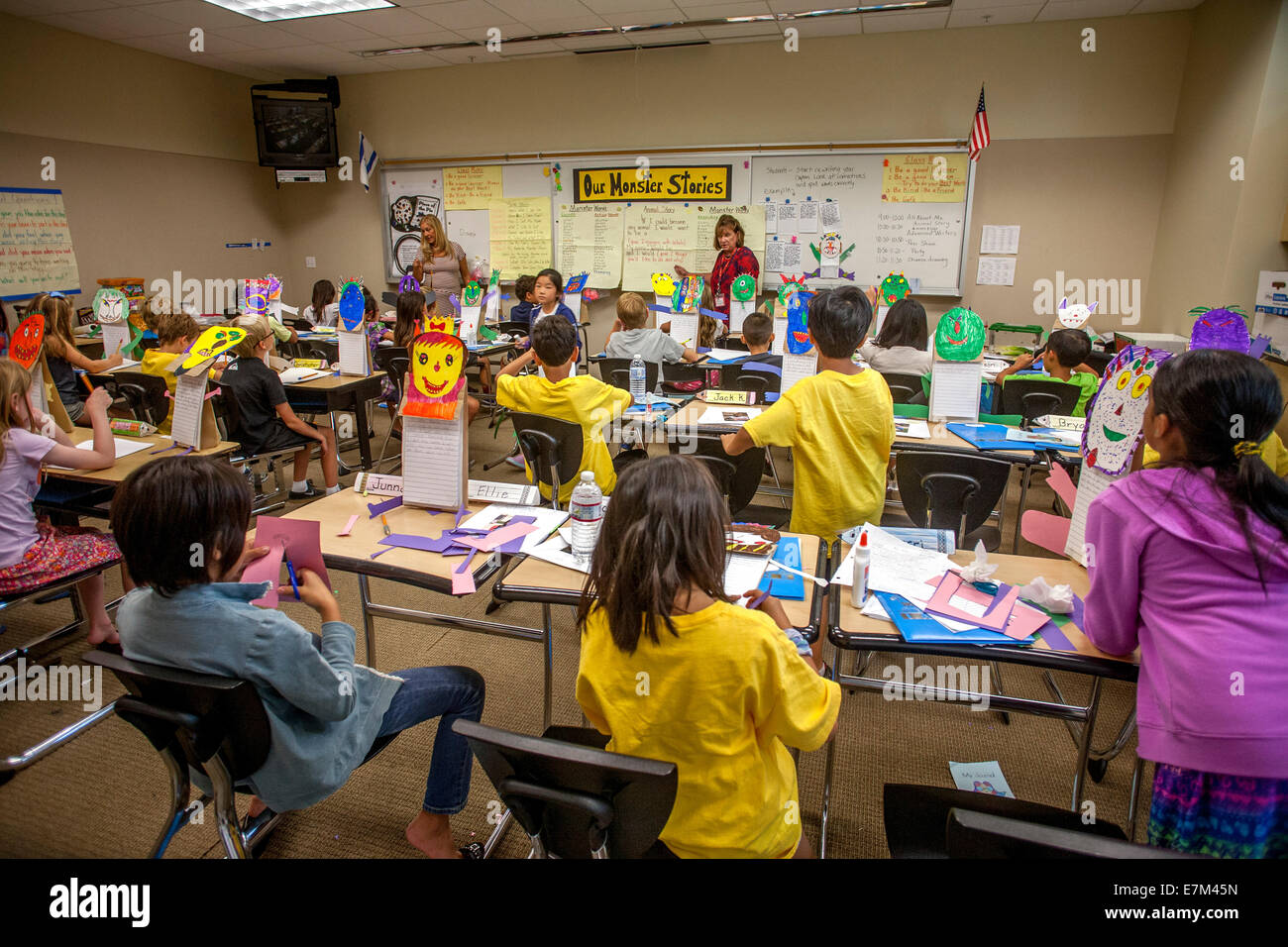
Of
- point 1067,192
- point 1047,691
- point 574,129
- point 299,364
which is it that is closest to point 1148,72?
point 1067,192

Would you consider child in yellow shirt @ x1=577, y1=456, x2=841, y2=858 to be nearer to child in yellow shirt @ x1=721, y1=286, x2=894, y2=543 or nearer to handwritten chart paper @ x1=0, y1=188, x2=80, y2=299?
child in yellow shirt @ x1=721, y1=286, x2=894, y2=543

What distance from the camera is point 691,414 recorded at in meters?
3.42

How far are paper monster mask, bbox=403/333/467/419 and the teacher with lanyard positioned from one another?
14.5ft

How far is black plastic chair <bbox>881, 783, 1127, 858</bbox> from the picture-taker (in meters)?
1.32

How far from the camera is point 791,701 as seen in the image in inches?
43.9

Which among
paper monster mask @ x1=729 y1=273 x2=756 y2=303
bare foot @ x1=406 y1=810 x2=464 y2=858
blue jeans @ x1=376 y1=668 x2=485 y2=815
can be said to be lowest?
bare foot @ x1=406 y1=810 x2=464 y2=858

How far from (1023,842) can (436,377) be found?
176 cm

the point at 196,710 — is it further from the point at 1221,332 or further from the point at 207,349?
the point at 1221,332

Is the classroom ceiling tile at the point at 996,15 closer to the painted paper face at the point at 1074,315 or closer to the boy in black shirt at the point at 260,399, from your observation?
the painted paper face at the point at 1074,315

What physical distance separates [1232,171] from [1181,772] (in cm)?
515

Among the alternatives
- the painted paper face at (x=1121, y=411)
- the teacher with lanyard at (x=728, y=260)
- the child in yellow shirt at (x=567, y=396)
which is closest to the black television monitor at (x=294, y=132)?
the teacher with lanyard at (x=728, y=260)

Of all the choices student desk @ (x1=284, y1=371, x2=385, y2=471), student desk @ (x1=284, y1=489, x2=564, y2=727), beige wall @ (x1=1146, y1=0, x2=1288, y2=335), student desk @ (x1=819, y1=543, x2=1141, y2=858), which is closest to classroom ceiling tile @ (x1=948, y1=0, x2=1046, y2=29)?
beige wall @ (x1=1146, y1=0, x2=1288, y2=335)

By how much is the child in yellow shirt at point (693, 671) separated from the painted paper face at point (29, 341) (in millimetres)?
2673
